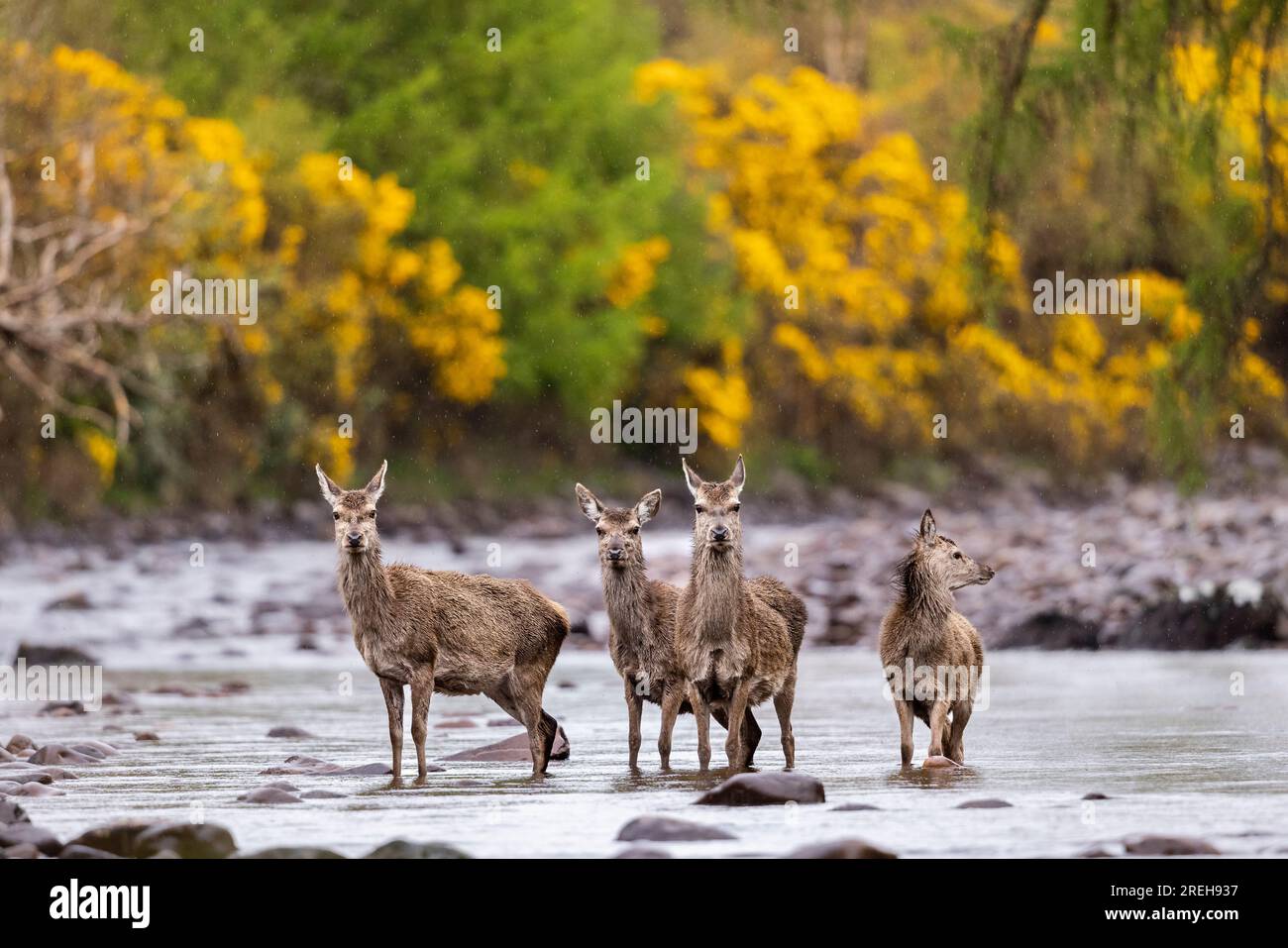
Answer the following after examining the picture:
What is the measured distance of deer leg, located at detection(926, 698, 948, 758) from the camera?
1267 cm

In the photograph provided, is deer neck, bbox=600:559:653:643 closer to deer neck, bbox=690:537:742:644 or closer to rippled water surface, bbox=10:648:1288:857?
deer neck, bbox=690:537:742:644

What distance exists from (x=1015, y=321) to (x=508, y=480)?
39.7 feet

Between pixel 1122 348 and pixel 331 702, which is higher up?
pixel 1122 348

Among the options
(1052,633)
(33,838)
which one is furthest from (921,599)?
(1052,633)

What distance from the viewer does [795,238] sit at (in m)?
52.1

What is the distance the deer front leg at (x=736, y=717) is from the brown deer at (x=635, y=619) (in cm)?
41

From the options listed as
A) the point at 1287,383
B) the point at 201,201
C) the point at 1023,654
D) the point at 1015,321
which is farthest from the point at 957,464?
the point at 1023,654

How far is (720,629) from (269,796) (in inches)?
99.5

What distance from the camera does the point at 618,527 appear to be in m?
12.9

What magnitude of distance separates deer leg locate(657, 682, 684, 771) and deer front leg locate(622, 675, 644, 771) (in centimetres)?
13

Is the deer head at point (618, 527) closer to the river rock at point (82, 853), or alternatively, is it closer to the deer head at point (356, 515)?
the deer head at point (356, 515)

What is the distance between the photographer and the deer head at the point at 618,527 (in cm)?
1287

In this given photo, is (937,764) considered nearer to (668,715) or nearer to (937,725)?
(937,725)
